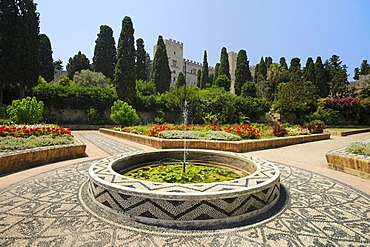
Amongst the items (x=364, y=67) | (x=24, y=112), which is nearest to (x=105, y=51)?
(x=24, y=112)

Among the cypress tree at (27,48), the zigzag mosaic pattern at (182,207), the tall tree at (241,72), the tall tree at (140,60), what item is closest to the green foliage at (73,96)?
the cypress tree at (27,48)

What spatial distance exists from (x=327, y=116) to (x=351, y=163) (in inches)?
842

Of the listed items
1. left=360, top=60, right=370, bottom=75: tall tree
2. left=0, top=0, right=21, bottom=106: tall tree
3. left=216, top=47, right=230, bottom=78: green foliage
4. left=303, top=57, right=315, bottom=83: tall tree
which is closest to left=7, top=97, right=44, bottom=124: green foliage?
left=0, top=0, right=21, bottom=106: tall tree

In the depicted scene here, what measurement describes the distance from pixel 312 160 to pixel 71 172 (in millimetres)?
6959

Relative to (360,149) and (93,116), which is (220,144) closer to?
(360,149)

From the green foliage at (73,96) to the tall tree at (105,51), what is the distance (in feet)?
28.0

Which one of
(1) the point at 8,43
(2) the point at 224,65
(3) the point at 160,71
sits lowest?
(1) the point at 8,43

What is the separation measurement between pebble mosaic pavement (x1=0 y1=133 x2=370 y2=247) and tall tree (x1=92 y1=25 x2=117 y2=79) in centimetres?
3047

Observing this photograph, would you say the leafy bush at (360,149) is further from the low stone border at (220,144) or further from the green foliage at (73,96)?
the green foliage at (73,96)

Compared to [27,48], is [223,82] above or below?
below

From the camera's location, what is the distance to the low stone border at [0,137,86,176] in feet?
15.3

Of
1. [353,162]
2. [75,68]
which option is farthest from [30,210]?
[75,68]

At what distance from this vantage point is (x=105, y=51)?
101 feet

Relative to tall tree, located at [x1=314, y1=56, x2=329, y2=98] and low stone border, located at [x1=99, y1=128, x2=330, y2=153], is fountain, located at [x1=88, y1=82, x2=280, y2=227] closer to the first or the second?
low stone border, located at [x1=99, y1=128, x2=330, y2=153]
